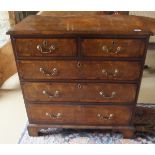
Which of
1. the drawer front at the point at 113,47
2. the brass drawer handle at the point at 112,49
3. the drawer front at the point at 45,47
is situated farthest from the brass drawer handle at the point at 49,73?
the brass drawer handle at the point at 112,49

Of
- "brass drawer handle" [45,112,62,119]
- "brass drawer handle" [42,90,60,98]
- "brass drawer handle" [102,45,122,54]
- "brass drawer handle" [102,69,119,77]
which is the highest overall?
"brass drawer handle" [102,45,122,54]

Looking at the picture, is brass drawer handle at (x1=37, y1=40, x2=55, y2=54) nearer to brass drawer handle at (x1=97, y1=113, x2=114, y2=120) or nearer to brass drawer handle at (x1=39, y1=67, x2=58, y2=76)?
brass drawer handle at (x1=39, y1=67, x2=58, y2=76)

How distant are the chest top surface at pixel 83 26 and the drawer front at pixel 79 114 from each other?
547 millimetres

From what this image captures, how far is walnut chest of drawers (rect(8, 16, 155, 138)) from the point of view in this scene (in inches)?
49.3

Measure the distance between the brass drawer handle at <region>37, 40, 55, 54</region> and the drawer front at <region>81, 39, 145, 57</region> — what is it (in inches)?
7.2

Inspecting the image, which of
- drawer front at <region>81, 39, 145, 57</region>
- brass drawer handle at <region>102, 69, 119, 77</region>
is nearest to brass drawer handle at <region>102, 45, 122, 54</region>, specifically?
drawer front at <region>81, 39, 145, 57</region>

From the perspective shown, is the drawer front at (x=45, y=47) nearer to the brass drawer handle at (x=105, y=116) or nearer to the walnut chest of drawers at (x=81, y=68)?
the walnut chest of drawers at (x=81, y=68)

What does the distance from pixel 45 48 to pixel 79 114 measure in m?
0.55

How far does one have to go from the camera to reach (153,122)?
6.00ft

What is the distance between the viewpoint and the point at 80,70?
4.48 ft

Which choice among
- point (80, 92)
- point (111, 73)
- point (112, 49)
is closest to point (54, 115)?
point (80, 92)

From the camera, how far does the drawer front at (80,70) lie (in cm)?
134
